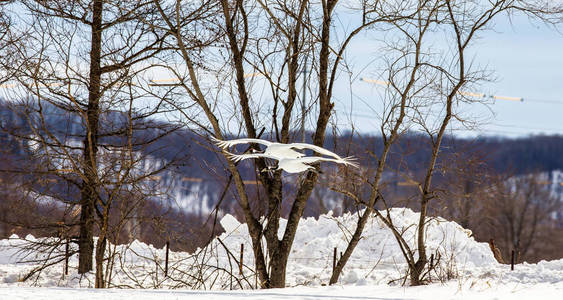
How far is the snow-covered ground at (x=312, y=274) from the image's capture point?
7270mm

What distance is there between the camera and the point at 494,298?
7238mm

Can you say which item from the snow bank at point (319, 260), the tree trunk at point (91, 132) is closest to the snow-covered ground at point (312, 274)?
the snow bank at point (319, 260)

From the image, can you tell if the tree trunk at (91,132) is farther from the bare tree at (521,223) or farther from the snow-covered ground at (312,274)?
the bare tree at (521,223)

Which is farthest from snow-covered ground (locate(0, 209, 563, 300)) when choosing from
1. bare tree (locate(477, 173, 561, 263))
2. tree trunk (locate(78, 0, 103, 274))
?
bare tree (locate(477, 173, 561, 263))

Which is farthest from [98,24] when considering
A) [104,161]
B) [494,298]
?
[494,298]

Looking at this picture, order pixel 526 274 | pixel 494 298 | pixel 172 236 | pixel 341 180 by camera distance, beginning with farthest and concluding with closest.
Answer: pixel 526 274, pixel 172 236, pixel 341 180, pixel 494 298

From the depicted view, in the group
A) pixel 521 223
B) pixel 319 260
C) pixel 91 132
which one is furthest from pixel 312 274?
pixel 521 223

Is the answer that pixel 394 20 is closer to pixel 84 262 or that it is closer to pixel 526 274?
pixel 526 274

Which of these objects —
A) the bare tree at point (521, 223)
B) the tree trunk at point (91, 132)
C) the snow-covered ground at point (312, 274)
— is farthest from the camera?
the bare tree at point (521, 223)

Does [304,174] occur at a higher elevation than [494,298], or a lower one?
higher

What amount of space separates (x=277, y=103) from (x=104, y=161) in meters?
3.53

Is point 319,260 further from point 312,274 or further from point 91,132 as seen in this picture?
point 91,132

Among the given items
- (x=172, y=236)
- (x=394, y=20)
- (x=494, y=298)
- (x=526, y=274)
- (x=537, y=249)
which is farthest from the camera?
(x=537, y=249)

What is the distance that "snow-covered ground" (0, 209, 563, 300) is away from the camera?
7270 mm
